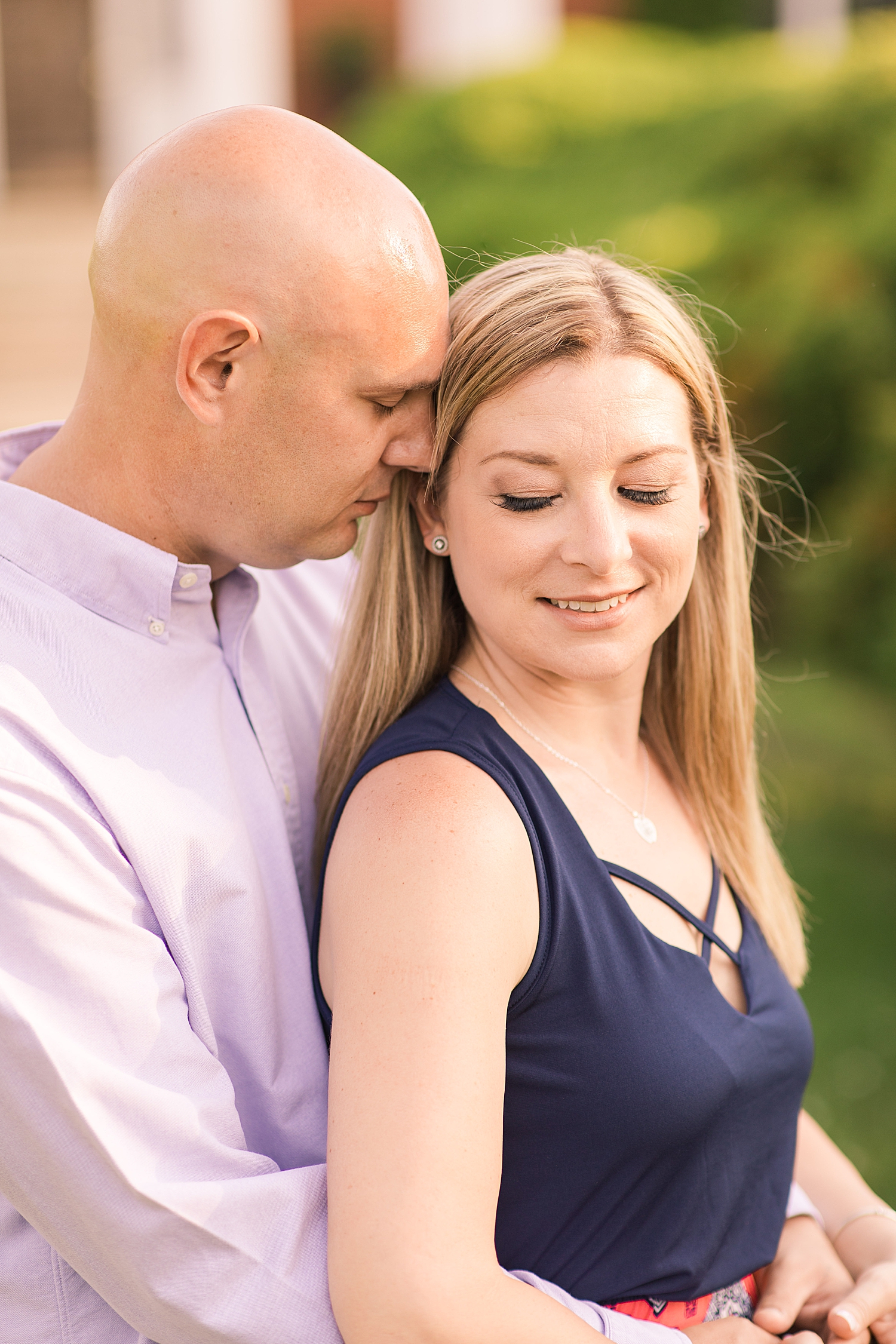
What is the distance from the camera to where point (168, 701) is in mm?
1951

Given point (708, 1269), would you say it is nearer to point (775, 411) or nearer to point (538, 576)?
point (538, 576)

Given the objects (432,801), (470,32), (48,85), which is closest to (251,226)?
(432,801)

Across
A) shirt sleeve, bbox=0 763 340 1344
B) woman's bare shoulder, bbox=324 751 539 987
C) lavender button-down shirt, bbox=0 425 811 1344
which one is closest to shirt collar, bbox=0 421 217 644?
lavender button-down shirt, bbox=0 425 811 1344

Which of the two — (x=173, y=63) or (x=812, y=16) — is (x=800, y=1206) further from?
(x=812, y=16)

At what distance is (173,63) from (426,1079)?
15.6 metres

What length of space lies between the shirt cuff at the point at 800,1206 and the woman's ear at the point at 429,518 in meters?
1.20

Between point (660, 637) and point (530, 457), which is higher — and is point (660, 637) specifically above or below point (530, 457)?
below

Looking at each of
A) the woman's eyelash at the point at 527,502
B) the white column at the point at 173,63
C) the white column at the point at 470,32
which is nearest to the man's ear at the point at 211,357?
the woman's eyelash at the point at 527,502

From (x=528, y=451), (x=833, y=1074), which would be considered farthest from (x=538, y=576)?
(x=833, y=1074)

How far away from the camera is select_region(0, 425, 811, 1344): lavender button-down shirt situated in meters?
1.62

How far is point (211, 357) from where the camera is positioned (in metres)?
1.91

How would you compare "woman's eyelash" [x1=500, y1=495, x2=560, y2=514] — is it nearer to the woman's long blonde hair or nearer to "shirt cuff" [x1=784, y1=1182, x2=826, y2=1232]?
the woman's long blonde hair

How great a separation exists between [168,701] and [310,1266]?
31.3 inches

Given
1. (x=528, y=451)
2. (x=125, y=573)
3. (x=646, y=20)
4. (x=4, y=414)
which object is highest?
(x=528, y=451)
